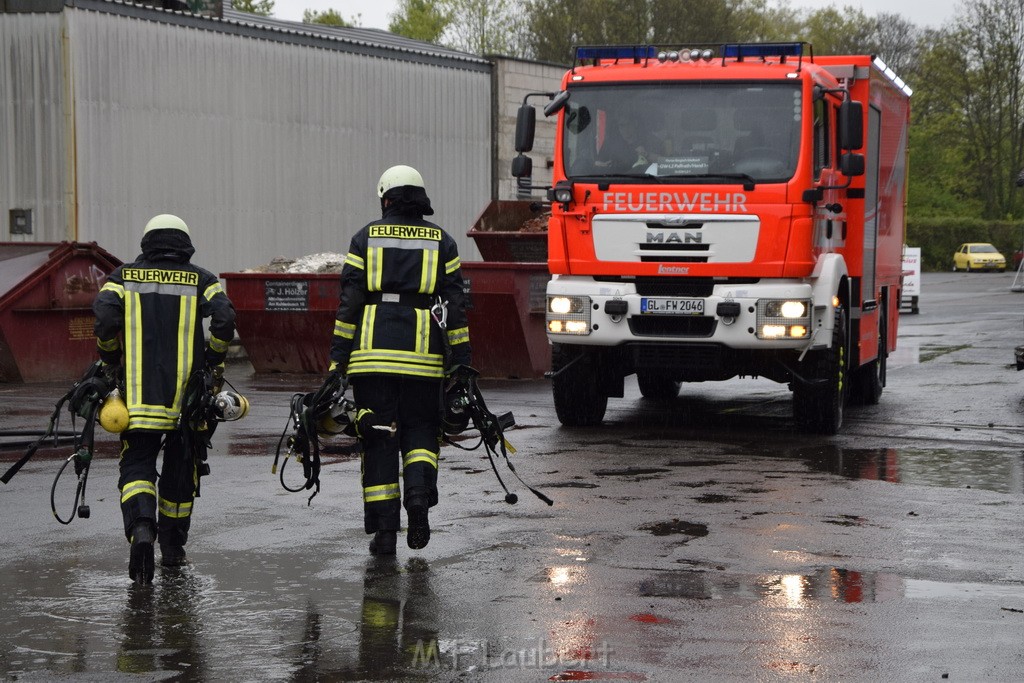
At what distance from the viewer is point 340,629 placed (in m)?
5.73

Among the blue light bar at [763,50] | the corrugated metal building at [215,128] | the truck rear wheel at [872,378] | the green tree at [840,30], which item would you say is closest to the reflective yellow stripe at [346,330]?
the blue light bar at [763,50]

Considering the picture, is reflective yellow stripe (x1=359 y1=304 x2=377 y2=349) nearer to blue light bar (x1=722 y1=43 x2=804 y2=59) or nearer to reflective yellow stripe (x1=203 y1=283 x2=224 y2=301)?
reflective yellow stripe (x1=203 y1=283 x2=224 y2=301)

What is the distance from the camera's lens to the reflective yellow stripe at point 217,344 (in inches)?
272

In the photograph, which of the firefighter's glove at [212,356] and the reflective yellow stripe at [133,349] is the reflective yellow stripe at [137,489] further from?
the firefighter's glove at [212,356]

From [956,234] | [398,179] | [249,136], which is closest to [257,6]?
[956,234]

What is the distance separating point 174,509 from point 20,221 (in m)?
13.8

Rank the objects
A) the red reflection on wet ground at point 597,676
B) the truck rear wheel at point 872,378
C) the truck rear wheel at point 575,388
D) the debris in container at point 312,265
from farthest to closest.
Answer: the debris in container at point 312,265 < the truck rear wheel at point 872,378 < the truck rear wheel at point 575,388 < the red reflection on wet ground at point 597,676

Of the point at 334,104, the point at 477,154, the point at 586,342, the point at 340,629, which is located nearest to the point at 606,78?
the point at 586,342

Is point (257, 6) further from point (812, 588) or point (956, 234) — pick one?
point (812, 588)

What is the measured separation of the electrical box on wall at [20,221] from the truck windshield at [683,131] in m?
10.0

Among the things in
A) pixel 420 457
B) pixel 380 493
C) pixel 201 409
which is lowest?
pixel 380 493

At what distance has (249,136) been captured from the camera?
22.0 m

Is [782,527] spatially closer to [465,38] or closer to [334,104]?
[334,104]

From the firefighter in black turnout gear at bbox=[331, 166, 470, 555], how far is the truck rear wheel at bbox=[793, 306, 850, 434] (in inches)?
209
